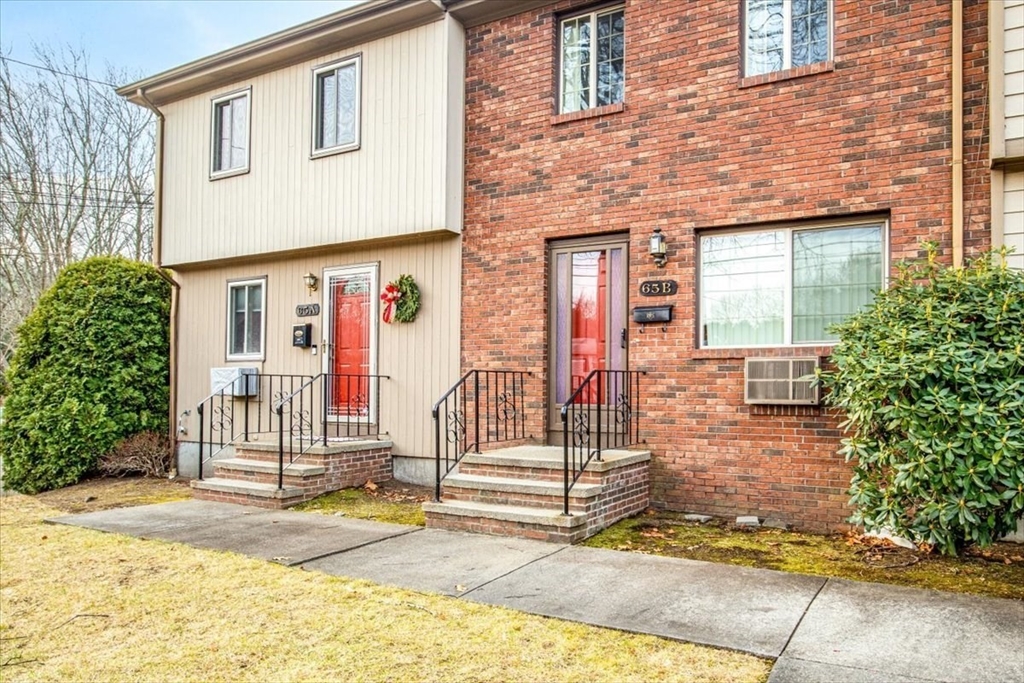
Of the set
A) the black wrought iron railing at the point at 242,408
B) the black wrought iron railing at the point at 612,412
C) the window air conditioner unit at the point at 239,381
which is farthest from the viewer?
the window air conditioner unit at the point at 239,381

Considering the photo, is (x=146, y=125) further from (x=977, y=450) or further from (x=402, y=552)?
(x=977, y=450)

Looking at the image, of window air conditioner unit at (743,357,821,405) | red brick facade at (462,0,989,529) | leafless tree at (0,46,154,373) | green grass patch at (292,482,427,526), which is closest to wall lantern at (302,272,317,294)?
red brick facade at (462,0,989,529)

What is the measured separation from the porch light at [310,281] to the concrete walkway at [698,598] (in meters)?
3.96

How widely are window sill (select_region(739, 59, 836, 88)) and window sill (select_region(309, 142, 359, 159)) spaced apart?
15.4 feet

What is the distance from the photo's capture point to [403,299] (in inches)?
360

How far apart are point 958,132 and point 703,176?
2.13 m

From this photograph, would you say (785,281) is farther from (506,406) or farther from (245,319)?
(245,319)

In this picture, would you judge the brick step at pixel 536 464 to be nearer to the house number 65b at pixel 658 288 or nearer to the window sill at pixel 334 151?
the house number 65b at pixel 658 288

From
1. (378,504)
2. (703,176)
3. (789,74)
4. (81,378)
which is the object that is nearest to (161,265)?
(81,378)

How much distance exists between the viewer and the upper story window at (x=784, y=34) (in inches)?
273

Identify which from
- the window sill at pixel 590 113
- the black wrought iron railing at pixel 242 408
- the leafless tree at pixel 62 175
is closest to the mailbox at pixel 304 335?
the black wrought iron railing at pixel 242 408

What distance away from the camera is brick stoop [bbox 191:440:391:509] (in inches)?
320

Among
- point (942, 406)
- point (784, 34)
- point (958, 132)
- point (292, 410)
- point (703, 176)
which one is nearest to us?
point (942, 406)

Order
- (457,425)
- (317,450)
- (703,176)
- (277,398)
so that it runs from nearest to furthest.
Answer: (703,176)
(317,450)
(457,425)
(277,398)
